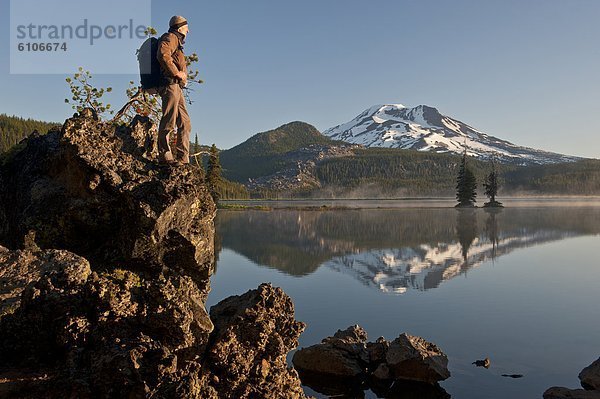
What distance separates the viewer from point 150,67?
31.8ft

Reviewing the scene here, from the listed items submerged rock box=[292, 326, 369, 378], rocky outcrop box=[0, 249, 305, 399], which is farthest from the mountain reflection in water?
rocky outcrop box=[0, 249, 305, 399]

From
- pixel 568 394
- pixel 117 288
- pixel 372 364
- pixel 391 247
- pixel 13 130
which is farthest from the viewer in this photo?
pixel 13 130

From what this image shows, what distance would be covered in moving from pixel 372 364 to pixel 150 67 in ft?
38.9

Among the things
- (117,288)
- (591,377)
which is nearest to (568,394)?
(591,377)

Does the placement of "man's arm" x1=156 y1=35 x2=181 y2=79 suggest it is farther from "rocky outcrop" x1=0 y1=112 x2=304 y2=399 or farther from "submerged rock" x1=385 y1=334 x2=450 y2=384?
"submerged rock" x1=385 y1=334 x2=450 y2=384

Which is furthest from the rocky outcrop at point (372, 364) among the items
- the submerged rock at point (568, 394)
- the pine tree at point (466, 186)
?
the pine tree at point (466, 186)

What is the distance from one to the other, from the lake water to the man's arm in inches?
399

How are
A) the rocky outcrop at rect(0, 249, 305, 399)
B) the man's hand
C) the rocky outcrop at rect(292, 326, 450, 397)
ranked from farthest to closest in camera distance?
the rocky outcrop at rect(292, 326, 450, 397) → the man's hand → the rocky outcrop at rect(0, 249, 305, 399)

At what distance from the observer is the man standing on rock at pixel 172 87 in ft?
30.8

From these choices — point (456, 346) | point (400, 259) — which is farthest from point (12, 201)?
point (400, 259)

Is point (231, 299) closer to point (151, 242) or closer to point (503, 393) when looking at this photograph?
point (151, 242)

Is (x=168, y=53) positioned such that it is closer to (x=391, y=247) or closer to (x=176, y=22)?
(x=176, y=22)

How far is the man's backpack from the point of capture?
31.5 feet

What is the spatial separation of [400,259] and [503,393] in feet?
94.6
